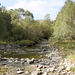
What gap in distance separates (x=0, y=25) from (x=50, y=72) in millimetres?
21792

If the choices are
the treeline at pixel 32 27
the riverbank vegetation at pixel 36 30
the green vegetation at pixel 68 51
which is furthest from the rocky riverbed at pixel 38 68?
the treeline at pixel 32 27

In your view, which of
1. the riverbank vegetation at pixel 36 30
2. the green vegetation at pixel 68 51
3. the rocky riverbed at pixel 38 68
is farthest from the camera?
the riverbank vegetation at pixel 36 30

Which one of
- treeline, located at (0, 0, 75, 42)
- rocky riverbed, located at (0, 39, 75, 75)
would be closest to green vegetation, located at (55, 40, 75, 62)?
rocky riverbed, located at (0, 39, 75, 75)

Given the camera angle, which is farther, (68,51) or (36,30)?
(36,30)

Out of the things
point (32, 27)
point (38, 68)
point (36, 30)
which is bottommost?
point (38, 68)

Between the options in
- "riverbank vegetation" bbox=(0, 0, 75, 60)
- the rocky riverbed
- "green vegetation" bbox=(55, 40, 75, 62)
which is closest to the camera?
the rocky riverbed

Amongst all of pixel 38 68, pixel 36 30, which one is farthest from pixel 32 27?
pixel 38 68

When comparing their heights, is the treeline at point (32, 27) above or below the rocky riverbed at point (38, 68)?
above

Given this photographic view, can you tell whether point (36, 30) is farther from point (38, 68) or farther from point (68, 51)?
point (38, 68)

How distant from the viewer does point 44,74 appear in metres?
7.98

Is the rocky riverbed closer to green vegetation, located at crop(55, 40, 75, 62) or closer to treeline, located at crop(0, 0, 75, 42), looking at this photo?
green vegetation, located at crop(55, 40, 75, 62)

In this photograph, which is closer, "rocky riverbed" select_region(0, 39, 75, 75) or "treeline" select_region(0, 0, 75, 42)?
"rocky riverbed" select_region(0, 39, 75, 75)

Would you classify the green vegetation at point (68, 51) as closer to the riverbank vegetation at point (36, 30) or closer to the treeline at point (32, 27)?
the riverbank vegetation at point (36, 30)

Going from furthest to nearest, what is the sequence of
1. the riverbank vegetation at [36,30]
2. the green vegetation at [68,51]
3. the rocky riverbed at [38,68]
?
the riverbank vegetation at [36,30] → the green vegetation at [68,51] → the rocky riverbed at [38,68]
